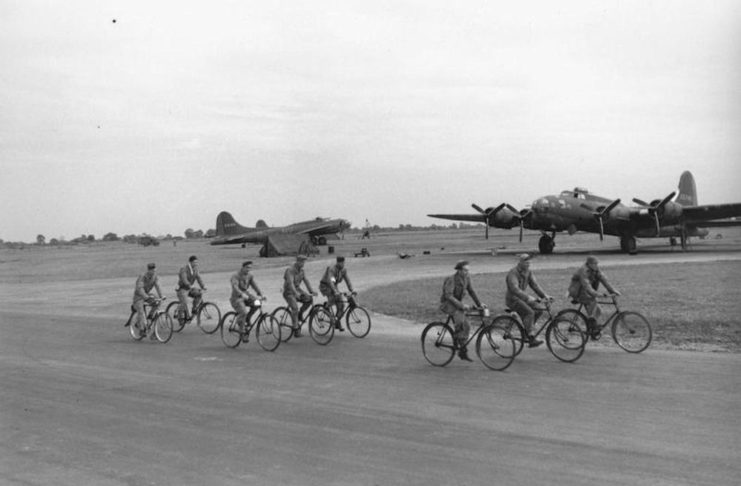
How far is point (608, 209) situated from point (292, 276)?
1335 inches

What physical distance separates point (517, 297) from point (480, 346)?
1.07 metres

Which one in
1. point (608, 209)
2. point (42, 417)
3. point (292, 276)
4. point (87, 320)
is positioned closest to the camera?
point (42, 417)

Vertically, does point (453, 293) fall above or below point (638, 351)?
above

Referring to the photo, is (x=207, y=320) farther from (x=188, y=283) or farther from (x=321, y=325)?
(x=321, y=325)

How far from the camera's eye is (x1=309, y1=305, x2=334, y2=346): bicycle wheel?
13.9 meters

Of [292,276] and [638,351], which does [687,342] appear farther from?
[292,276]

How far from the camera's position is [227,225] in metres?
77.4

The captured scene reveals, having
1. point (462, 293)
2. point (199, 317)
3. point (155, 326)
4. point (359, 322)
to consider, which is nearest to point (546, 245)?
point (359, 322)

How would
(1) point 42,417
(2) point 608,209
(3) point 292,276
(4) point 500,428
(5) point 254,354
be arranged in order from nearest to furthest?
(4) point 500,428, (1) point 42,417, (5) point 254,354, (3) point 292,276, (2) point 608,209

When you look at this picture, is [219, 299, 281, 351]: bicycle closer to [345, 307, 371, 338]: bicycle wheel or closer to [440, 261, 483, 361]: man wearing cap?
[345, 307, 371, 338]: bicycle wheel

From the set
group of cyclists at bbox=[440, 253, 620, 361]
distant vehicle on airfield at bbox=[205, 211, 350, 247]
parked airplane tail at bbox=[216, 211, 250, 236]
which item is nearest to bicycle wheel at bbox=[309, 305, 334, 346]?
group of cyclists at bbox=[440, 253, 620, 361]

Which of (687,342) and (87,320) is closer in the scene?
(687,342)

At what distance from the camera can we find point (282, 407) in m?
8.51

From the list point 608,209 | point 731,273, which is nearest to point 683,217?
point 608,209
